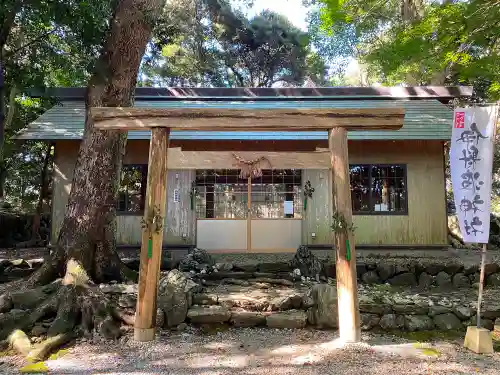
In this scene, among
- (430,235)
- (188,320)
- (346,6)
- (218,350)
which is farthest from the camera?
(430,235)

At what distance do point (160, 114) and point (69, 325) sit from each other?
2993mm

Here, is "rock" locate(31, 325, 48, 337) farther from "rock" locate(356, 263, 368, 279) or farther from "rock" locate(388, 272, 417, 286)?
"rock" locate(388, 272, 417, 286)

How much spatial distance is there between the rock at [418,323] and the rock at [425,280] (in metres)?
2.54

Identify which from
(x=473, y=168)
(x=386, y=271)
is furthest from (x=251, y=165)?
(x=386, y=271)

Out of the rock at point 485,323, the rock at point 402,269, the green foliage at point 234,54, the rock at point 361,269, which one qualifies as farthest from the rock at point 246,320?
the green foliage at point 234,54

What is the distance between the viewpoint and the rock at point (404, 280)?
27.4 feet

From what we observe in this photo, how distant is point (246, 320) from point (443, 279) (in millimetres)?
4833

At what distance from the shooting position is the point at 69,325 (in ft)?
17.0

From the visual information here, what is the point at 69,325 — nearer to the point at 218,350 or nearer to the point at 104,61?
the point at 218,350

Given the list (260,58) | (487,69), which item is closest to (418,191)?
(487,69)

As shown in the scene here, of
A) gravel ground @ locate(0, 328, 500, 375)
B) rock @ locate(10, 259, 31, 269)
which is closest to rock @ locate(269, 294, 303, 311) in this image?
gravel ground @ locate(0, 328, 500, 375)

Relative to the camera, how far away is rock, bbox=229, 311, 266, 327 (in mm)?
5605

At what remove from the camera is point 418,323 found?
5742 mm

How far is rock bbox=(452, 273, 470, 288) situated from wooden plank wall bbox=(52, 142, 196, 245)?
6.22 m
